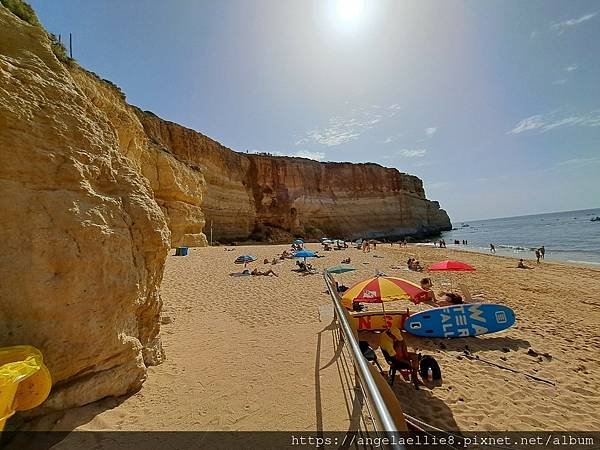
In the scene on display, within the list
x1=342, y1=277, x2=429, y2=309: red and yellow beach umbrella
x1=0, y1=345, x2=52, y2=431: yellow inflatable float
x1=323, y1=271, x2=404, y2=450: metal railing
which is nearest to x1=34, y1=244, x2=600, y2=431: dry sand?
x1=0, y1=345, x2=52, y2=431: yellow inflatable float

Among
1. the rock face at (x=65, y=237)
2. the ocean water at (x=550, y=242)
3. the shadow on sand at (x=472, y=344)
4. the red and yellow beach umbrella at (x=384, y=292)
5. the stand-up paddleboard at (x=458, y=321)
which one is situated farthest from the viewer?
the ocean water at (x=550, y=242)

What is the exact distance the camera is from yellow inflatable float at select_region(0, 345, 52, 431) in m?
2.10

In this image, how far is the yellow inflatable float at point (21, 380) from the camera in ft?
6.90

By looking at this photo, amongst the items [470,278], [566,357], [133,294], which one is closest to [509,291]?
[470,278]

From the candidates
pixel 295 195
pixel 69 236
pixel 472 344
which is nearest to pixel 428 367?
pixel 472 344

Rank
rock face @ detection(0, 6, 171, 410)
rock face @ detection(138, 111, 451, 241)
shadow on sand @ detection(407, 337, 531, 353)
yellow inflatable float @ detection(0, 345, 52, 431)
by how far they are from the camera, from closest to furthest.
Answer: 1. yellow inflatable float @ detection(0, 345, 52, 431)
2. rock face @ detection(0, 6, 171, 410)
3. shadow on sand @ detection(407, 337, 531, 353)
4. rock face @ detection(138, 111, 451, 241)

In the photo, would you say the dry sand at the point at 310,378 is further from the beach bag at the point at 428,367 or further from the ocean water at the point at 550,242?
the ocean water at the point at 550,242

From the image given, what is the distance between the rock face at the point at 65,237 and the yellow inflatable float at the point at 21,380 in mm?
332

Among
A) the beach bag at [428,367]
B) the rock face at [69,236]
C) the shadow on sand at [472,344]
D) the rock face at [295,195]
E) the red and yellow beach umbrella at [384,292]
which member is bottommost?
the shadow on sand at [472,344]

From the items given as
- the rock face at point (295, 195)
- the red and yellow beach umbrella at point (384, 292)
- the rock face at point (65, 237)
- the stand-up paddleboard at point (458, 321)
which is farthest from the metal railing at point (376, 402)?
the rock face at point (295, 195)

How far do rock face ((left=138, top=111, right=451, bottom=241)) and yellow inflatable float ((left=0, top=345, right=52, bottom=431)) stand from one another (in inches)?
1141

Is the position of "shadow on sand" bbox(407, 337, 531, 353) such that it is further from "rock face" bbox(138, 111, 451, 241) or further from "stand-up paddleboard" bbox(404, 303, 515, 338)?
"rock face" bbox(138, 111, 451, 241)

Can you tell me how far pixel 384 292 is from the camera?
4.84m

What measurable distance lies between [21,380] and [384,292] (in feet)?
14.9
